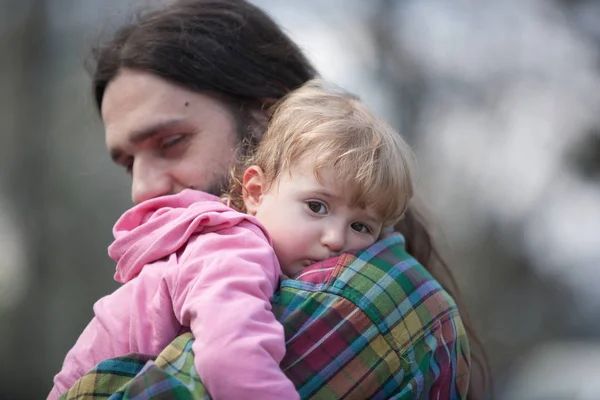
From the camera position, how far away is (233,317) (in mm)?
1645

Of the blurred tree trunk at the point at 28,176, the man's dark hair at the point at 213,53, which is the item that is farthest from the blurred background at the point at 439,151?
the man's dark hair at the point at 213,53

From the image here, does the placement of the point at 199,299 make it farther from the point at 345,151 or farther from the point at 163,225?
the point at 345,151

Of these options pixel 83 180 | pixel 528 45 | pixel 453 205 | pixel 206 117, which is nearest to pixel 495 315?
pixel 453 205

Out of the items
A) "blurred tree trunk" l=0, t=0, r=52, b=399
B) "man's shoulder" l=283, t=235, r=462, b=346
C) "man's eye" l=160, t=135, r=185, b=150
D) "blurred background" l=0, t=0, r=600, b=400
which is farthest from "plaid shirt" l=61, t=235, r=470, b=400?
"blurred tree trunk" l=0, t=0, r=52, b=399

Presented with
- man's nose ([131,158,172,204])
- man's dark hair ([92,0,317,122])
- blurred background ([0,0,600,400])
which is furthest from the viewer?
blurred background ([0,0,600,400])

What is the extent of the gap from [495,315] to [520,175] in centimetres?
229

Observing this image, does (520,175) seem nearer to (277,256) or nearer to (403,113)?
(403,113)

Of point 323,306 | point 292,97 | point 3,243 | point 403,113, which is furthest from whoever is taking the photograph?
point 403,113

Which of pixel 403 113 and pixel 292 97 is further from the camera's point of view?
pixel 403 113

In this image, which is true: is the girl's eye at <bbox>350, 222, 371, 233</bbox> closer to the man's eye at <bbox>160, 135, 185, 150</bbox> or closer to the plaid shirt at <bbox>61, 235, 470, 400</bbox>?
the plaid shirt at <bbox>61, 235, 470, 400</bbox>

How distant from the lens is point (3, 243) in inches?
392

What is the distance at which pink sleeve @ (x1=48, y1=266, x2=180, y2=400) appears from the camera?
1.83m

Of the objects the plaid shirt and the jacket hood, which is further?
the jacket hood

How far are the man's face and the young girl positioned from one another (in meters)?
0.25
